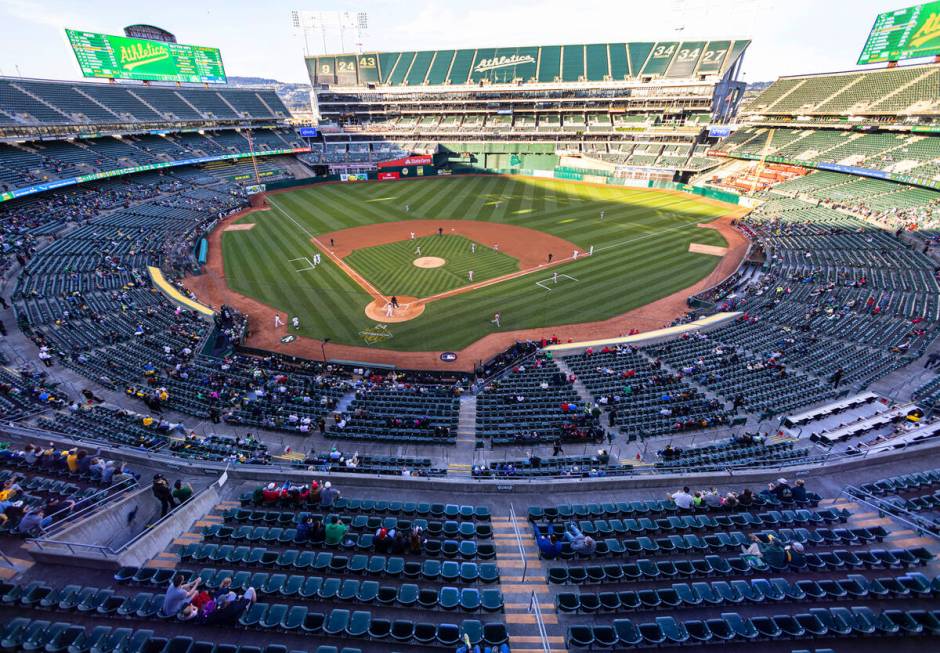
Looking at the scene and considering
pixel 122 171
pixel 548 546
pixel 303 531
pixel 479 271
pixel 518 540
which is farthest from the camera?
pixel 122 171

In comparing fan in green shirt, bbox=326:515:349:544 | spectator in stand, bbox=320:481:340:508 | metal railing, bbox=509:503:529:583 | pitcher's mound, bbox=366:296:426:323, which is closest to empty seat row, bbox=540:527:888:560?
metal railing, bbox=509:503:529:583

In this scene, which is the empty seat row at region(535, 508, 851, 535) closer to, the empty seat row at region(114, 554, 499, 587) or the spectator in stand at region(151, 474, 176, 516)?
the empty seat row at region(114, 554, 499, 587)

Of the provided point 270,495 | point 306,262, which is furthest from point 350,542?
point 306,262

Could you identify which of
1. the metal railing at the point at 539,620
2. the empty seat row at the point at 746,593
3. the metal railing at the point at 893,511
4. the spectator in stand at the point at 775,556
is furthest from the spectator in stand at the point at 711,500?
the metal railing at the point at 539,620

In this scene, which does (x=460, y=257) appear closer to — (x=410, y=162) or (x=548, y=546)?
(x=548, y=546)

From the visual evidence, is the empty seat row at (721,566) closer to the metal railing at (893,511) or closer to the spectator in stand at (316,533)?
the metal railing at (893,511)

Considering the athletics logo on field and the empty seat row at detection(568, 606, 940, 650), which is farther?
the athletics logo on field
